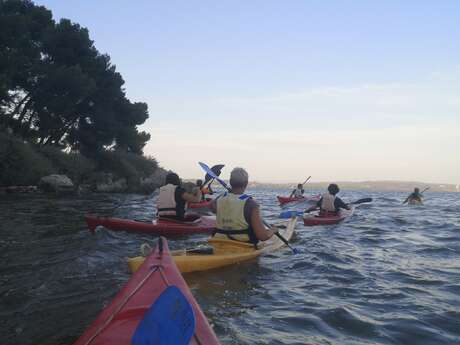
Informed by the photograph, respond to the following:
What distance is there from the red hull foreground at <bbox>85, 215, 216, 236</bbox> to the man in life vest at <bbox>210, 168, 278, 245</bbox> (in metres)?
3.27

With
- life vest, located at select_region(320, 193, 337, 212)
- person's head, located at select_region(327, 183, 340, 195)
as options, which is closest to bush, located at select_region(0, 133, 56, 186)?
life vest, located at select_region(320, 193, 337, 212)

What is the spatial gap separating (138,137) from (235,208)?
31.3 meters

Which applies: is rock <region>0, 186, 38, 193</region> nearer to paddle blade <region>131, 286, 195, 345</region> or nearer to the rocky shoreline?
the rocky shoreline

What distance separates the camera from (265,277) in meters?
6.23

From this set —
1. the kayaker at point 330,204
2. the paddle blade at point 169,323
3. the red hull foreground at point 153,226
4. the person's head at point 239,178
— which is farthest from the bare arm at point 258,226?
the kayaker at point 330,204

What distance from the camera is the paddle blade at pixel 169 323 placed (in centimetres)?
223

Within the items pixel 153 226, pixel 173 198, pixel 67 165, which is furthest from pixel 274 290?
pixel 67 165

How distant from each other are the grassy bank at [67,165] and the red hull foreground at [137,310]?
2072cm

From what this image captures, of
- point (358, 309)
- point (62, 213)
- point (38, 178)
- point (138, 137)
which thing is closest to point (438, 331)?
point (358, 309)

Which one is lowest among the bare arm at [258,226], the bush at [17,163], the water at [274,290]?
the water at [274,290]

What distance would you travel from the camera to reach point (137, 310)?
3.03 m

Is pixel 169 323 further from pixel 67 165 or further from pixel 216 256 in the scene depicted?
pixel 67 165

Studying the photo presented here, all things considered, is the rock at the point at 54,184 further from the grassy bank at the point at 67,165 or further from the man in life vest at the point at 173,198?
the man in life vest at the point at 173,198

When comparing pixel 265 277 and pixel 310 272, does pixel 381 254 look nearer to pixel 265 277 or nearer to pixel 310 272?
pixel 310 272
